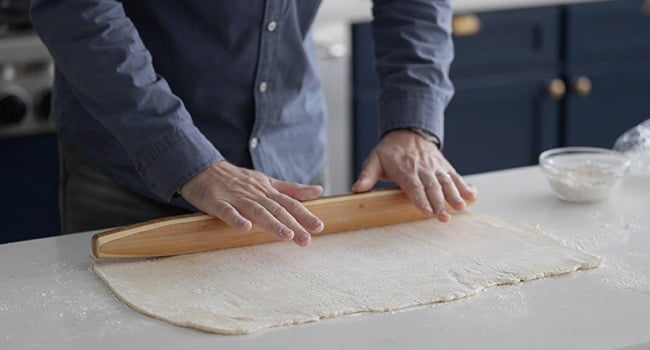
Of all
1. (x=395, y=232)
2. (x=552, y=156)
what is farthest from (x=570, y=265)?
(x=552, y=156)

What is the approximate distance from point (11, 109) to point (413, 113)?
3.04 ft

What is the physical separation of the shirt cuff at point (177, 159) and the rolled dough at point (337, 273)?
131mm

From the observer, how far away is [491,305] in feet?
3.32

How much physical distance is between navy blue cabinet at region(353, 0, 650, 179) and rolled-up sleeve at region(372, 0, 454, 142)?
2.90 ft

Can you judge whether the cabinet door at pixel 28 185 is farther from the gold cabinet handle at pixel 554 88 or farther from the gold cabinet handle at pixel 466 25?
the gold cabinet handle at pixel 554 88

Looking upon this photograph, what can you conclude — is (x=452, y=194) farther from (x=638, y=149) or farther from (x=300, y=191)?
(x=638, y=149)

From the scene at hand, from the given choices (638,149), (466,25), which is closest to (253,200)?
(638,149)

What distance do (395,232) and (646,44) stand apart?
1.80 meters

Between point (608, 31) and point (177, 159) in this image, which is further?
point (608, 31)

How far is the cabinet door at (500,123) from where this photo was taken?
2594 mm

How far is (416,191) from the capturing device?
1.29 metres

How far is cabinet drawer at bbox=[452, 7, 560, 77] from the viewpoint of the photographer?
2.55m

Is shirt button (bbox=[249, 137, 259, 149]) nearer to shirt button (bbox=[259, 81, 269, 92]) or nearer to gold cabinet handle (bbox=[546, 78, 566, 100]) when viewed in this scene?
shirt button (bbox=[259, 81, 269, 92])

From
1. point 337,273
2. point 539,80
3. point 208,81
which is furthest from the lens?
point 539,80
